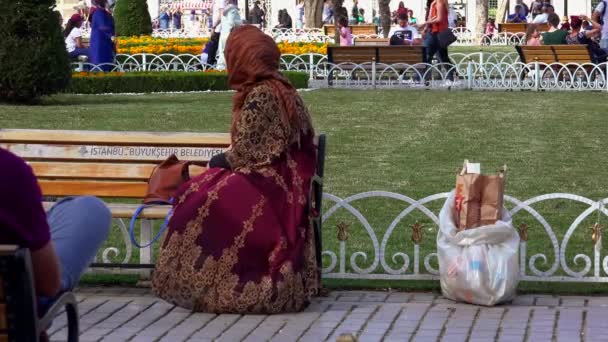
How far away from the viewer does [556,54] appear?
2003 centimetres

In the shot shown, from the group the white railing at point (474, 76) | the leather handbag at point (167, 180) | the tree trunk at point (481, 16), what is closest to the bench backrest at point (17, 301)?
the leather handbag at point (167, 180)

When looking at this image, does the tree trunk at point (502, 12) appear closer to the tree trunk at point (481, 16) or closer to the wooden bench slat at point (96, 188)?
the tree trunk at point (481, 16)

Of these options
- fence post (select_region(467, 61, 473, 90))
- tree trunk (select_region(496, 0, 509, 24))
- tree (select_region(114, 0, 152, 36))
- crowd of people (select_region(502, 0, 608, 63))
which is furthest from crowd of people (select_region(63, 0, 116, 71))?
tree trunk (select_region(496, 0, 509, 24))

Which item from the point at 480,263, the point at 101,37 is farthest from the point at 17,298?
the point at 101,37

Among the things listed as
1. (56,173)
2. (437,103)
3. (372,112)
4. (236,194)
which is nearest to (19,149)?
(56,173)

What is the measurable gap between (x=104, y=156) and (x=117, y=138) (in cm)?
13

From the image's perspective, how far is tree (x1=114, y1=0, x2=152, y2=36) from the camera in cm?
3372

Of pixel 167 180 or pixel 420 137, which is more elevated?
pixel 167 180

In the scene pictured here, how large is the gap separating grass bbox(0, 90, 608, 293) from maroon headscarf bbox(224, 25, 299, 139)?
1.10 metres

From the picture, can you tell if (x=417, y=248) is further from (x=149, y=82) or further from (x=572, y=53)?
(x=572, y=53)

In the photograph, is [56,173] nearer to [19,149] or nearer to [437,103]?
[19,149]

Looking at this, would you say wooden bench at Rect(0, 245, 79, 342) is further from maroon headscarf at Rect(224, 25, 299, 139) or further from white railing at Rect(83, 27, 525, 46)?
white railing at Rect(83, 27, 525, 46)

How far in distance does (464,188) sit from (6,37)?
34.4 ft

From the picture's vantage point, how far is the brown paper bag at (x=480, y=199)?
6480mm
